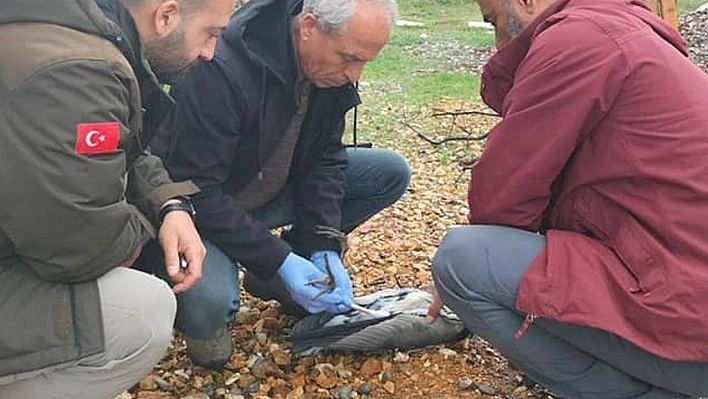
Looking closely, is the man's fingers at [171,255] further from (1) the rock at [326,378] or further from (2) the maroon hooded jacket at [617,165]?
(2) the maroon hooded jacket at [617,165]

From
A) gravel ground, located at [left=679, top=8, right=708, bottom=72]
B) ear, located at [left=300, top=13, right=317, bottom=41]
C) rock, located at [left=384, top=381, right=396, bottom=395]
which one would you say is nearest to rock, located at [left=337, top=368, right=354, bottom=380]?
rock, located at [left=384, top=381, right=396, bottom=395]

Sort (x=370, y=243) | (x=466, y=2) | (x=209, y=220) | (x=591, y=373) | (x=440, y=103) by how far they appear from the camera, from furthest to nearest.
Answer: (x=466, y=2), (x=440, y=103), (x=370, y=243), (x=209, y=220), (x=591, y=373)

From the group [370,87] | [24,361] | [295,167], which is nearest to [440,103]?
[370,87]

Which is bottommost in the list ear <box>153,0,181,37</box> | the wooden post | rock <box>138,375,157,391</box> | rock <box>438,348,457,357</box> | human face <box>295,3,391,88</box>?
rock <box>438,348,457,357</box>

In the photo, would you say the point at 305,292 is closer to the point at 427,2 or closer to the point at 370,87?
the point at 370,87

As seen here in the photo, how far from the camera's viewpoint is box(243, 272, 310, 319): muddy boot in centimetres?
313

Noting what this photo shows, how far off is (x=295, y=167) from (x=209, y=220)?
491 mm

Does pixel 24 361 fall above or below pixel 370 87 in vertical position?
above

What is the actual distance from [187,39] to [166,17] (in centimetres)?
9

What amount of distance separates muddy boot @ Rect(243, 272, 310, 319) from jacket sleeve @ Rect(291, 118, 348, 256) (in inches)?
6.0

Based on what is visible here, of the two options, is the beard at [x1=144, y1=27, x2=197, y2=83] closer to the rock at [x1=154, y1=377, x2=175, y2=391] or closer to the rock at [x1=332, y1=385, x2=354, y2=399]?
the rock at [x1=154, y1=377, x2=175, y2=391]

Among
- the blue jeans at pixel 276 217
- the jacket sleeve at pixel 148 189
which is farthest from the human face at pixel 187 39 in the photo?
the blue jeans at pixel 276 217

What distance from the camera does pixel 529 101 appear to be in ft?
7.50

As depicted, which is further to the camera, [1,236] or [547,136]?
[547,136]
